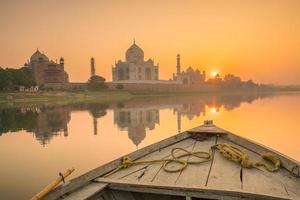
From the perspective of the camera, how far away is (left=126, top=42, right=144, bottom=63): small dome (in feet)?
256

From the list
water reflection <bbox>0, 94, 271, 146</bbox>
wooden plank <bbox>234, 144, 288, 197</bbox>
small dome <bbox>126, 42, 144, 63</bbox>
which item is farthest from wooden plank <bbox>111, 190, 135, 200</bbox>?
small dome <bbox>126, 42, 144, 63</bbox>

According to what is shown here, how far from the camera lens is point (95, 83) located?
6059cm

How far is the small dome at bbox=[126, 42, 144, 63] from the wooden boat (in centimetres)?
7404

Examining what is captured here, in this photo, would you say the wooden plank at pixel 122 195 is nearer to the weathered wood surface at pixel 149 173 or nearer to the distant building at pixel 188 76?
the weathered wood surface at pixel 149 173

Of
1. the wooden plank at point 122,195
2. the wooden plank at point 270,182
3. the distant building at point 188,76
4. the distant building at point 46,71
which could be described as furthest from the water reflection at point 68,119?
the distant building at point 188,76

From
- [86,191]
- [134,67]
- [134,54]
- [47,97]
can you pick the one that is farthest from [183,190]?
[134,54]

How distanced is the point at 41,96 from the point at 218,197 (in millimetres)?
45380

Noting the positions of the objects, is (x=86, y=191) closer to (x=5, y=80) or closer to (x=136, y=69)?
(x=5, y=80)

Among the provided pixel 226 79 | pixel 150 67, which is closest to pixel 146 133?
pixel 150 67

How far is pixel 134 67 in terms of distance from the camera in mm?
76812

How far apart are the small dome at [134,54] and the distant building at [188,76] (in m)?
14.0

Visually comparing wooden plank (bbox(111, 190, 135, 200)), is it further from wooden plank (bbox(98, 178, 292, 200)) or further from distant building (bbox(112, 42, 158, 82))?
distant building (bbox(112, 42, 158, 82))

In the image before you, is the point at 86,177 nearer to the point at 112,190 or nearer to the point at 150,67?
the point at 112,190

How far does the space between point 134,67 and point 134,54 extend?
383 centimetres
